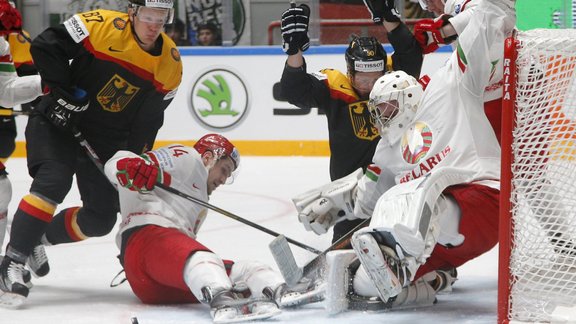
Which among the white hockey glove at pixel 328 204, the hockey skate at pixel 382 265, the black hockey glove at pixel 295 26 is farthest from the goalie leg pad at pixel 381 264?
the black hockey glove at pixel 295 26

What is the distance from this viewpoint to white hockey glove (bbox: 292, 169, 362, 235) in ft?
10.5

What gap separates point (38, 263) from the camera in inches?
139

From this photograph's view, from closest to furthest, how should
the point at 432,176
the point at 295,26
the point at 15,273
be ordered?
the point at 432,176, the point at 15,273, the point at 295,26

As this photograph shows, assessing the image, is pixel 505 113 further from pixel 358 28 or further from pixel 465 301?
pixel 358 28

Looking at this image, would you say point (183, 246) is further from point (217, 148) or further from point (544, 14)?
point (544, 14)

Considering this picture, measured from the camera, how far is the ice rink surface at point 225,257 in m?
2.92

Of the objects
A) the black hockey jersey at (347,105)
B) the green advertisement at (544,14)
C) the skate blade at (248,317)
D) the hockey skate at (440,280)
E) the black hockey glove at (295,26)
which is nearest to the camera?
the skate blade at (248,317)

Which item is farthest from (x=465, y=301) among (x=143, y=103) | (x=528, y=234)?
(x=143, y=103)

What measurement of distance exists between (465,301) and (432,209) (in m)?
0.62

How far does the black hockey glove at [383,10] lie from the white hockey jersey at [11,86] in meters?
1.20

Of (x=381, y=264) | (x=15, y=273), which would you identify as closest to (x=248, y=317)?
(x=381, y=264)

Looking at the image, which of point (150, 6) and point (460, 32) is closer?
point (460, 32)

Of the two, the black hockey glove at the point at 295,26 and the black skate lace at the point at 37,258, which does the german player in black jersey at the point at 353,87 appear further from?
Result: the black skate lace at the point at 37,258

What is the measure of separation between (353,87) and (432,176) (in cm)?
103
